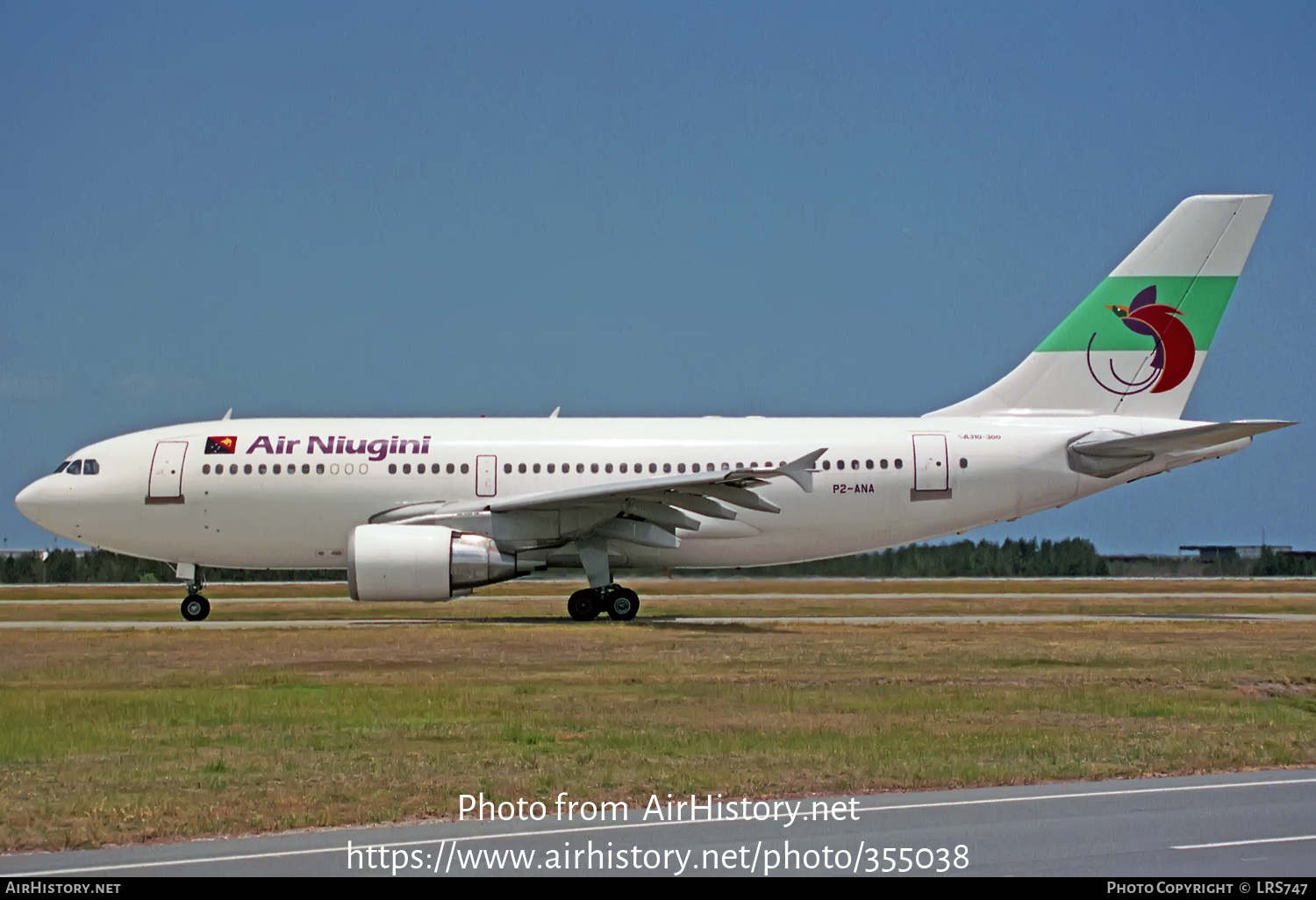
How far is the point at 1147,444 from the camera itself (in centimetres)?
2572

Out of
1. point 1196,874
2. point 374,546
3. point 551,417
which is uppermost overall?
point 551,417

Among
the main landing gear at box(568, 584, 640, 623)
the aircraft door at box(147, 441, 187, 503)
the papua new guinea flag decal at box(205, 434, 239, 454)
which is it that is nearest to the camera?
the main landing gear at box(568, 584, 640, 623)

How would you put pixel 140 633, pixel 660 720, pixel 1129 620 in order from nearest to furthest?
pixel 660 720 → pixel 140 633 → pixel 1129 620

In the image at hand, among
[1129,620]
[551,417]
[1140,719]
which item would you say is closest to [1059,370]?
[1129,620]

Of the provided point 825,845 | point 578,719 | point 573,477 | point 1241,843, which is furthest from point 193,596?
point 1241,843

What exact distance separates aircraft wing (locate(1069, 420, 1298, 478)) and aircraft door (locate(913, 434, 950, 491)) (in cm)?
229

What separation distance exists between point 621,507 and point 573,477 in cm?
169

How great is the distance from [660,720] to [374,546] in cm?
1201

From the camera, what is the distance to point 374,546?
23.8 metres

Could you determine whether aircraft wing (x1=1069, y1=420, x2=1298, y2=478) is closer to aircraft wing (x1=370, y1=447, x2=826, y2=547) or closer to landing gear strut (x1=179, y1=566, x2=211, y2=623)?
aircraft wing (x1=370, y1=447, x2=826, y2=547)

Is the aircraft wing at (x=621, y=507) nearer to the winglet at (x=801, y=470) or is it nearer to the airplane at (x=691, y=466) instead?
the airplane at (x=691, y=466)

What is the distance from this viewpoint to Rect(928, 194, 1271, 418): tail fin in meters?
27.2

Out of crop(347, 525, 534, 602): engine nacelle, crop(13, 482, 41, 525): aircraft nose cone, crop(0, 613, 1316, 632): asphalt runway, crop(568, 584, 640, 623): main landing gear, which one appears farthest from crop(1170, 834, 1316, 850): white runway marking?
crop(13, 482, 41, 525): aircraft nose cone

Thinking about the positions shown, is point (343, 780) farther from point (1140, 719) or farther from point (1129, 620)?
point (1129, 620)
